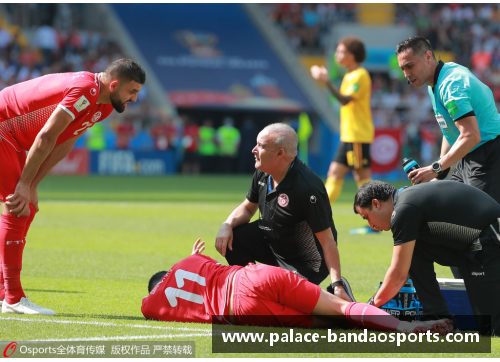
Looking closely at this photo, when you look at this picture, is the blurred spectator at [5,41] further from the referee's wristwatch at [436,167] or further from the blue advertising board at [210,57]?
the referee's wristwatch at [436,167]

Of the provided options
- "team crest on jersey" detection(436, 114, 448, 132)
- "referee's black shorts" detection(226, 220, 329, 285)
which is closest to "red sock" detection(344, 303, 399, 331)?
"referee's black shorts" detection(226, 220, 329, 285)

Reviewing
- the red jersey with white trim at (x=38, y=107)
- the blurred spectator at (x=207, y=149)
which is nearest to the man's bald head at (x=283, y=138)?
the red jersey with white trim at (x=38, y=107)

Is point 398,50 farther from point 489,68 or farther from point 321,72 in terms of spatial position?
point 489,68

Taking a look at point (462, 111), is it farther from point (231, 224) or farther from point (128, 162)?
point (128, 162)

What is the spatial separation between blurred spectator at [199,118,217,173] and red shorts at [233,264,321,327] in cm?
2481

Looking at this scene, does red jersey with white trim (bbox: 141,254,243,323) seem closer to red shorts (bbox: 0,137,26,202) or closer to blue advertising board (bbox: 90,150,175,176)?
red shorts (bbox: 0,137,26,202)

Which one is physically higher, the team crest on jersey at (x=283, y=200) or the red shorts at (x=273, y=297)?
the team crest on jersey at (x=283, y=200)

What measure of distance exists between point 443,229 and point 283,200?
129 cm

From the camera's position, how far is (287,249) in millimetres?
5953

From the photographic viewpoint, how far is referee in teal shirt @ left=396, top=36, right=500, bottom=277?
232 inches

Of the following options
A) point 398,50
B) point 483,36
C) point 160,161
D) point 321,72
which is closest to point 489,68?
point 483,36

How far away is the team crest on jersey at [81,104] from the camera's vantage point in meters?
5.20

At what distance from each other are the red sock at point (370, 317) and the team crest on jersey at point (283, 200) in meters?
1.10

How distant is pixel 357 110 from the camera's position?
1120 centimetres
